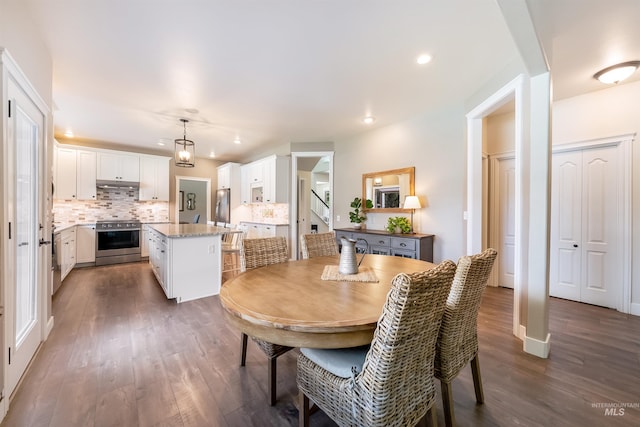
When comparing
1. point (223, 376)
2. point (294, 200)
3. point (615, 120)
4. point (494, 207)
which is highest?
point (615, 120)

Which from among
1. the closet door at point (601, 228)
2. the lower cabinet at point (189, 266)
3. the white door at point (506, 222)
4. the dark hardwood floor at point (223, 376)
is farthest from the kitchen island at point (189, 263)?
the closet door at point (601, 228)

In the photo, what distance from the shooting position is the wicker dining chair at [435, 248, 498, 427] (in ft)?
4.28

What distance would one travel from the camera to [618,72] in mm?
2508

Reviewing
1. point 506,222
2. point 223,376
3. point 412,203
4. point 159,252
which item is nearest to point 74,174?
point 159,252

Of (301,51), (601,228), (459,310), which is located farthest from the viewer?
(601,228)

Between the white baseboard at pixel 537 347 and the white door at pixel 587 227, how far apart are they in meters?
1.80

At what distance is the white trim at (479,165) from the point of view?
2348 millimetres

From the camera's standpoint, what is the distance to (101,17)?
1.94 meters

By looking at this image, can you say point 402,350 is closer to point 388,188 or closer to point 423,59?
point 423,59

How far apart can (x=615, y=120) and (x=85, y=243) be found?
329 inches

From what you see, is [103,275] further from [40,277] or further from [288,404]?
[288,404]

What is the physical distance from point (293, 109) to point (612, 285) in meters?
4.56

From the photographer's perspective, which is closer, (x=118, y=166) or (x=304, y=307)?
(x=304, y=307)

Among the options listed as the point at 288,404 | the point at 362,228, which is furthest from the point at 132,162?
the point at 288,404
